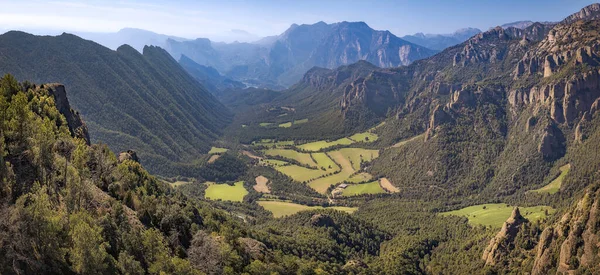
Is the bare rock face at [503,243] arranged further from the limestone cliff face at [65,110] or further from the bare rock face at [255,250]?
the limestone cliff face at [65,110]

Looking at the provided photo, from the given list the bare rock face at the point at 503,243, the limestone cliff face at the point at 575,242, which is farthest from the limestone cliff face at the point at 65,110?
the limestone cliff face at the point at 575,242

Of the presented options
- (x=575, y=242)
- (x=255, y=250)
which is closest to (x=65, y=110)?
(x=255, y=250)

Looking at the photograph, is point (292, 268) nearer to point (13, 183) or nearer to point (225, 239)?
point (225, 239)

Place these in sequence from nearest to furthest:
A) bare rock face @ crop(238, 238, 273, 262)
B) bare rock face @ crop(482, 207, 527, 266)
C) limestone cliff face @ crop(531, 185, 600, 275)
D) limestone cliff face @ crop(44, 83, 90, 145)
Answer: bare rock face @ crop(238, 238, 273, 262) < limestone cliff face @ crop(531, 185, 600, 275) < limestone cliff face @ crop(44, 83, 90, 145) < bare rock face @ crop(482, 207, 527, 266)

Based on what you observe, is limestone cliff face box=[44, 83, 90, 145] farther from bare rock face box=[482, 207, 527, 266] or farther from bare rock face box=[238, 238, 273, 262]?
bare rock face box=[482, 207, 527, 266]

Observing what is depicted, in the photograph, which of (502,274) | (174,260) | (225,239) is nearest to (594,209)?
(502,274)

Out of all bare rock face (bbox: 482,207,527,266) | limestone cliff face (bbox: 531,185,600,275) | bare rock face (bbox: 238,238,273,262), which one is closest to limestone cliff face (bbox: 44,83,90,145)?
bare rock face (bbox: 238,238,273,262)
